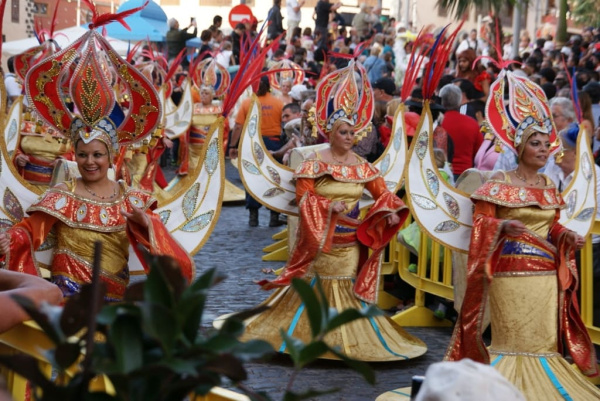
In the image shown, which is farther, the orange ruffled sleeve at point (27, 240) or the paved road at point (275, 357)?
the paved road at point (275, 357)

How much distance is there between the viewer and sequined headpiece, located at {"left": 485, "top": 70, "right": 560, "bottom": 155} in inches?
237

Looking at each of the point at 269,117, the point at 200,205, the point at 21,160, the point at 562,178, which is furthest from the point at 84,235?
the point at 269,117

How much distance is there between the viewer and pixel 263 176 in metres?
7.72

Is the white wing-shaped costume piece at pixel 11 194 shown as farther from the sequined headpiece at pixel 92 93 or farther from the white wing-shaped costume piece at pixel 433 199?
the white wing-shaped costume piece at pixel 433 199

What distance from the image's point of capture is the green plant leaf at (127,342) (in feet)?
5.22

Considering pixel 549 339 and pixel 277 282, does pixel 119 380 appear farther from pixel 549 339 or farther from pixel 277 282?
pixel 277 282

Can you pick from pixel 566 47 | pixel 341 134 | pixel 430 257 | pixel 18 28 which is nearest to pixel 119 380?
pixel 341 134

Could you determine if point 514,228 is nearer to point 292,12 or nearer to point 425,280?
point 425,280

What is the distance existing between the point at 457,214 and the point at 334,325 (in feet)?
15.6

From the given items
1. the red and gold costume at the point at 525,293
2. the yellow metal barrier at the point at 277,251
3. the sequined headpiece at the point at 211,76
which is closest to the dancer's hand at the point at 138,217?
the red and gold costume at the point at 525,293

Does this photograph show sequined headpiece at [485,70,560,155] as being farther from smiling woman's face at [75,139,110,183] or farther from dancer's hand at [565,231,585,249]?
smiling woman's face at [75,139,110,183]

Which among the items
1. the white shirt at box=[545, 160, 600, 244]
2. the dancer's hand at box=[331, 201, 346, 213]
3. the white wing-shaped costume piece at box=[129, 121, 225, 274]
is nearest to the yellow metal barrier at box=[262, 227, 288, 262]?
the dancer's hand at box=[331, 201, 346, 213]

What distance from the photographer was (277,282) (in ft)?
23.2

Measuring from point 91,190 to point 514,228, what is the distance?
225 cm
